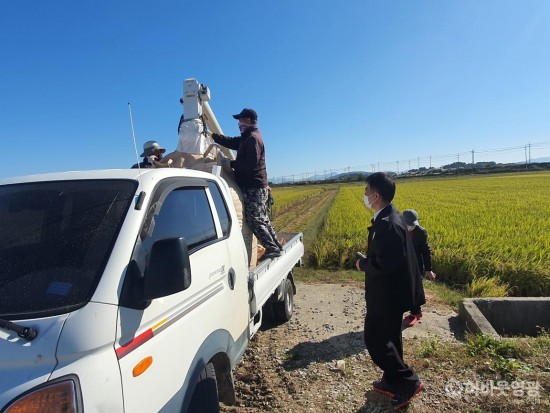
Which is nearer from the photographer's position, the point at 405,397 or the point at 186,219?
the point at 186,219

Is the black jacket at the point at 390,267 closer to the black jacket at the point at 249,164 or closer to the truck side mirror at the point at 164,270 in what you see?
the black jacket at the point at 249,164

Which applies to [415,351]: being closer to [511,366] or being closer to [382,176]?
Answer: [511,366]

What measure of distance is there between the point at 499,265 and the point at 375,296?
5.51 meters

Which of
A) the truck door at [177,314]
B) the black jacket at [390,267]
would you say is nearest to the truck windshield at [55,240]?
the truck door at [177,314]

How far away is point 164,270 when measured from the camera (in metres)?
1.72

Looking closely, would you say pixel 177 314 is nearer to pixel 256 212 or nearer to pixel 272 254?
pixel 256 212

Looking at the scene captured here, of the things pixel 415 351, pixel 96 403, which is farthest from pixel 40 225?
pixel 415 351

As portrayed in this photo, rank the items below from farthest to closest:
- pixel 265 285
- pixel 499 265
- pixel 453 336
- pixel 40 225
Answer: pixel 499 265 → pixel 453 336 → pixel 265 285 → pixel 40 225

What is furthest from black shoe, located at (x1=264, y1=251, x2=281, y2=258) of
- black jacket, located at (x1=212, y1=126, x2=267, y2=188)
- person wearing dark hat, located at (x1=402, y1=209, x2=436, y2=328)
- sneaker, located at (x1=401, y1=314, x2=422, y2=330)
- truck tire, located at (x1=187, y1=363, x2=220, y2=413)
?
truck tire, located at (x1=187, y1=363, x2=220, y2=413)

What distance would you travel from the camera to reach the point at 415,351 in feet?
14.5

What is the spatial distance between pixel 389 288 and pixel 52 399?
2.65 m

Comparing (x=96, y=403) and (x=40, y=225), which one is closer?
(x=96, y=403)

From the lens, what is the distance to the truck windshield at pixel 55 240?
169 cm

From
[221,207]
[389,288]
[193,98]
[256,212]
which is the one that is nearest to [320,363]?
[389,288]
